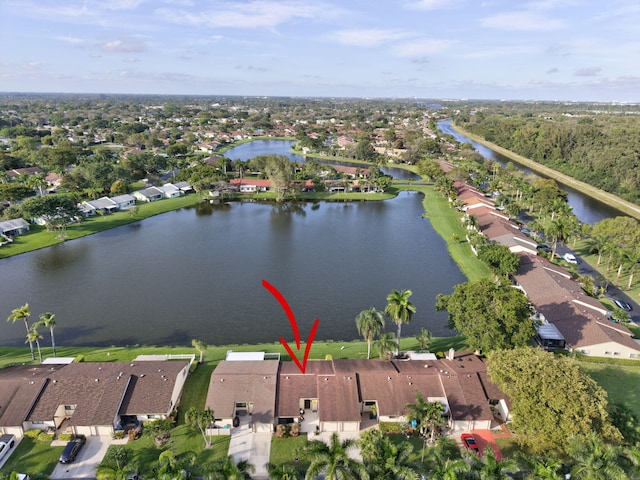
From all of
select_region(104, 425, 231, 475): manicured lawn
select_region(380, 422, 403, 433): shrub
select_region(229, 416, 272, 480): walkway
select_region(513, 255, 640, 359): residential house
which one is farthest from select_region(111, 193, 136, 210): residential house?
select_region(513, 255, 640, 359): residential house

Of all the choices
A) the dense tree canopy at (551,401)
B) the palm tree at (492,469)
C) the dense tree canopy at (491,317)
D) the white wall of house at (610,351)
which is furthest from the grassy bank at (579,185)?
the palm tree at (492,469)

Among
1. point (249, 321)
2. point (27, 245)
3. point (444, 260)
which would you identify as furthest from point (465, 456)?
point (27, 245)

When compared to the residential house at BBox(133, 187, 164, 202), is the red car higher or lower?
lower

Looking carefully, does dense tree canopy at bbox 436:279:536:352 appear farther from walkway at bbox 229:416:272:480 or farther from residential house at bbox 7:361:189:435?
residential house at bbox 7:361:189:435

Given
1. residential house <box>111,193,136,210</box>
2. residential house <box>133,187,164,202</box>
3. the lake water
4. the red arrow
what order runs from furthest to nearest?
residential house <box>133,187,164,202</box>, residential house <box>111,193,136,210</box>, the lake water, the red arrow

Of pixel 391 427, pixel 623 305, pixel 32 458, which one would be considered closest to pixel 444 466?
→ pixel 391 427

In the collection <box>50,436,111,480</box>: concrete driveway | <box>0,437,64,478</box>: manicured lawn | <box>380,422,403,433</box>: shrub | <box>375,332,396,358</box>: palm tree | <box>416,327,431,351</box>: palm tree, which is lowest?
<box>0,437,64,478</box>: manicured lawn

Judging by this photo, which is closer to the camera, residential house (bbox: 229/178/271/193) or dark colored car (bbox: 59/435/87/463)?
dark colored car (bbox: 59/435/87/463)

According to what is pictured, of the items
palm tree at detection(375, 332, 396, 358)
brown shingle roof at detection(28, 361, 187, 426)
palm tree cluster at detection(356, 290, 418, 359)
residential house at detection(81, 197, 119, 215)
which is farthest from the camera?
residential house at detection(81, 197, 119, 215)
